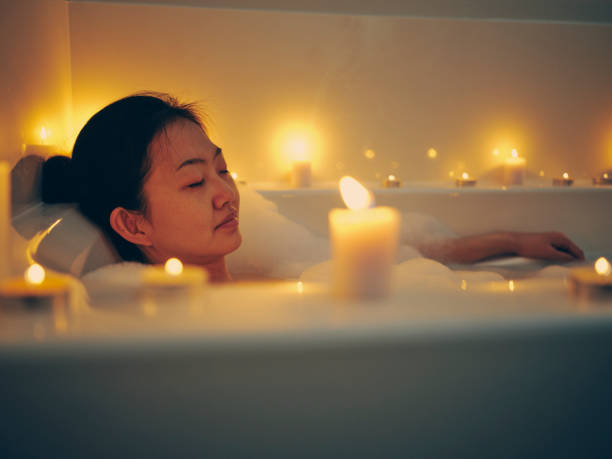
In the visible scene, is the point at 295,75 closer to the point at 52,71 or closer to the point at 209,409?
the point at 52,71

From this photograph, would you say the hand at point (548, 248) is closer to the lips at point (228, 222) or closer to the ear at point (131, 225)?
the lips at point (228, 222)

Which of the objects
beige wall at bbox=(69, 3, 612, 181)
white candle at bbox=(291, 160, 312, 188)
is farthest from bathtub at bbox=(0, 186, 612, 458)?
beige wall at bbox=(69, 3, 612, 181)

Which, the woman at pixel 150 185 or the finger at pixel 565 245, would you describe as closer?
the woman at pixel 150 185

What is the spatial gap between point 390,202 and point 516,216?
54 cm

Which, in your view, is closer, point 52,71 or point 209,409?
point 209,409

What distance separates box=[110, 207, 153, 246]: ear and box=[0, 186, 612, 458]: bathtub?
675 millimetres

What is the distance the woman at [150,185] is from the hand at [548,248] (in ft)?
3.68

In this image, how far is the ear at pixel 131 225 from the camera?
113 cm

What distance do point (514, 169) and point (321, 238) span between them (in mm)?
812

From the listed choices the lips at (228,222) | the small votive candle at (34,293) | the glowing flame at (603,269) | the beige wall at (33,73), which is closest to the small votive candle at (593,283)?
the glowing flame at (603,269)

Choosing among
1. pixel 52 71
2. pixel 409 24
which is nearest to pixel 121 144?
pixel 52 71

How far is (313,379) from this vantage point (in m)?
0.45

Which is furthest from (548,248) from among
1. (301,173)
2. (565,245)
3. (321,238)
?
(301,173)

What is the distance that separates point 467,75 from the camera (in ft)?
6.19
